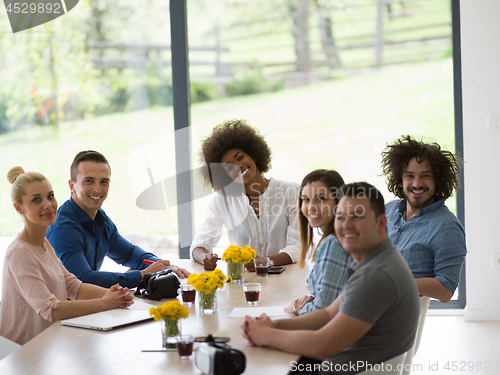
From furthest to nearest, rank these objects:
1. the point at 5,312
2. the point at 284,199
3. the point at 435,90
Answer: the point at 435,90 < the point at 284,199 < the point at 5,312

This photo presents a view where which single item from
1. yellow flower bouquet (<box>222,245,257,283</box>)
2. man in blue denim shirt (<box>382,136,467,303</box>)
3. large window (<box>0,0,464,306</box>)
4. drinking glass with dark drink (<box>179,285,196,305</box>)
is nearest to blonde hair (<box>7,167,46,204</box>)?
drinking glass with dark drink (<box>179,285,196,305</box>)

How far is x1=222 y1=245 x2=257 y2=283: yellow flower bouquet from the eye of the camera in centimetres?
242

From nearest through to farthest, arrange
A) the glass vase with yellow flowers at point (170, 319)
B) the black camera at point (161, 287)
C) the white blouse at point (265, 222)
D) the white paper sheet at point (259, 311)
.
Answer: the glass vase with yellow flowers at point (170, 319), the white paper sheet at point (259, 311), the black camera at point (161, 287), the white blouse at point (265, 222)

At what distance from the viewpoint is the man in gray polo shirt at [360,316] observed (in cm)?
151

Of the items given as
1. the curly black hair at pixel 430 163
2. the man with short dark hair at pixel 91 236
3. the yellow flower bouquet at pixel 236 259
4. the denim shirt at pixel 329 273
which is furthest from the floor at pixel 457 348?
the man with short dark hair at pixel 91 236

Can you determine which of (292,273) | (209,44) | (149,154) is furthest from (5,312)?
(209,44)

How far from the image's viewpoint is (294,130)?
4.20 metres

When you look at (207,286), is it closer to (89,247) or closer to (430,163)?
(89,247)

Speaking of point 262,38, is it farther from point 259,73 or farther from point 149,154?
point 149,154

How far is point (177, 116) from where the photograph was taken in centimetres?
416

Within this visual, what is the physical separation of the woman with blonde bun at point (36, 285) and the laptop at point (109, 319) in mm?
51

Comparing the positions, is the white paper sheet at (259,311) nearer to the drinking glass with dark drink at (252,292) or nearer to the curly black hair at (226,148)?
the drinking glass with dark drink at (252,292)

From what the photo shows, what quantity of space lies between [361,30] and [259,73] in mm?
876

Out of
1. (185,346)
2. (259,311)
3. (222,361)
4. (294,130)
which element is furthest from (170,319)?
(294,130)
